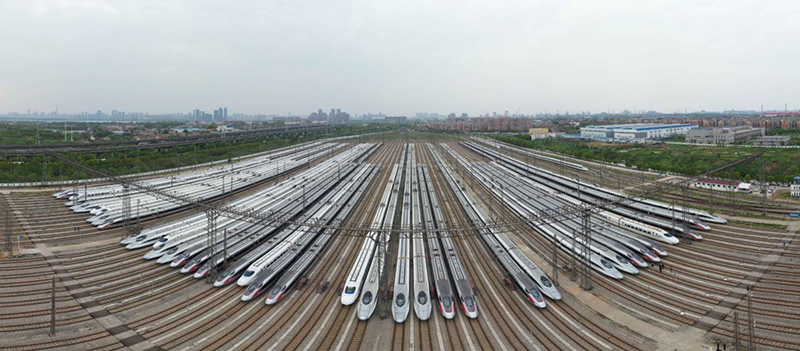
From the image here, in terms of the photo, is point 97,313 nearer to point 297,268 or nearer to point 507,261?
point 297,268

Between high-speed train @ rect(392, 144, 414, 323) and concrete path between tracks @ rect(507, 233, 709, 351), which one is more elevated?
high-speed train @ rect(392, 144, 414, 323)

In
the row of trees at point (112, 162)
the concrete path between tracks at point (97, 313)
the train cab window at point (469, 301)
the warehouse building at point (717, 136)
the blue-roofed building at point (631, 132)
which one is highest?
the blue-roofed building at point (631, 132)

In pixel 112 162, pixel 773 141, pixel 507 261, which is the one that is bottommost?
pixel 507 261

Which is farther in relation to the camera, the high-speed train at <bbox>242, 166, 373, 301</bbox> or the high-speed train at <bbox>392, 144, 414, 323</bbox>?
the high-speed train at <bbox>242, 166, 373, 301</bbox>

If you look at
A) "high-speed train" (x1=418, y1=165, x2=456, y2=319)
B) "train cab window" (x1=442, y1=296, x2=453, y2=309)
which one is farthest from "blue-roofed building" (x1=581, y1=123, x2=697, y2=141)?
"train cab window" (x1=442, y1=296, x2=453, y2=309)

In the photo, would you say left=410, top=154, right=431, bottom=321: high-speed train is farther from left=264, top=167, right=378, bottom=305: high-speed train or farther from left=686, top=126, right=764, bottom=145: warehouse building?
left=686, top=126, right=764, bottom=145: warehouse building

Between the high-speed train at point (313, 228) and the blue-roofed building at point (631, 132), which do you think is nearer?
the high-speed train at point (313, 228)

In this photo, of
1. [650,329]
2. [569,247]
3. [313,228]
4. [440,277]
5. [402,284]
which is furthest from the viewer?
[313,228]

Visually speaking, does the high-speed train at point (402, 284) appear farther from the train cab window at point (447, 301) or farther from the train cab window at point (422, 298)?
the train cab window at point (447, 301)

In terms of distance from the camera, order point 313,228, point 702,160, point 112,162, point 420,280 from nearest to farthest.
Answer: point 420,280 → point 313,228 → point 112,162 → point 702,160

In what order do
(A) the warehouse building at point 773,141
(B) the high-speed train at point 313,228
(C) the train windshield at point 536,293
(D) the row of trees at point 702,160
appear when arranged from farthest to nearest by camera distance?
(A) the warehouse building at point 773,141 < (D) the row of trees at point 702,160 < (B) the high-speed train at point 313,228 < (C) the train windshield at point 536,293

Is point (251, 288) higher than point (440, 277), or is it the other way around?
point (440, 277)

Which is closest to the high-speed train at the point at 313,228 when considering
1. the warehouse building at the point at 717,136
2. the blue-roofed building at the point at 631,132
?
the blue-roofed building at the point at 631,132

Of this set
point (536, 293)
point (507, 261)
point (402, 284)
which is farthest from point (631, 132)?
point (402, 284)
